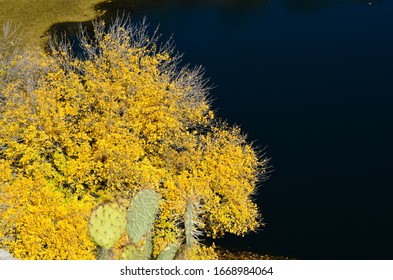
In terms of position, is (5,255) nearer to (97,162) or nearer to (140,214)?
(140,214)

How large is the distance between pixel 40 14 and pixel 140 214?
152ft

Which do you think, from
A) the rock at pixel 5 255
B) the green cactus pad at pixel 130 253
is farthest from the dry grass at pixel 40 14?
the green cactus pad at pixel 130 253

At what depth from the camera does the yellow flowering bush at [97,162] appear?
77.6 feet

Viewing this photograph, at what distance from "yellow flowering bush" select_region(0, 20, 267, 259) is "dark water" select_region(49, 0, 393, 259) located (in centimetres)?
752

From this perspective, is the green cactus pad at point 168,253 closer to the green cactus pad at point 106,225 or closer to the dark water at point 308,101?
the green cactus pad at point 106,225

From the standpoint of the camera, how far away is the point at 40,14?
60.7m

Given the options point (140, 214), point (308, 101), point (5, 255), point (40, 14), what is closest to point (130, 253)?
point (140, 214)

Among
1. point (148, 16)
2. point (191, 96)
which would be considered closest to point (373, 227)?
point (191, 96)

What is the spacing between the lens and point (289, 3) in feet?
223

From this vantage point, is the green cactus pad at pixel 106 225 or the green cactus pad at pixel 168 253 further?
the green cactus pad at pixel 168 253

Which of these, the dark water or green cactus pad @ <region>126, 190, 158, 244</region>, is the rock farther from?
the dark water

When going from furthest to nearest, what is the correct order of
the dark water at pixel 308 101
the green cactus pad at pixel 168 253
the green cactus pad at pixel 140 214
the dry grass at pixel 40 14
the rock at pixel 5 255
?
1. the dry grass at pixel 40 14
2. the dark water at pixel 308 101
3. the green cactus pad at pixel 140 214
4. the green cactus pad at pixel 168 253
5. the rock at pixel 5 255

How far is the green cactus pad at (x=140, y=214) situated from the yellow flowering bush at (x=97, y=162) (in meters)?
1.61

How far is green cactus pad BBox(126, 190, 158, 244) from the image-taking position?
76.2ft
